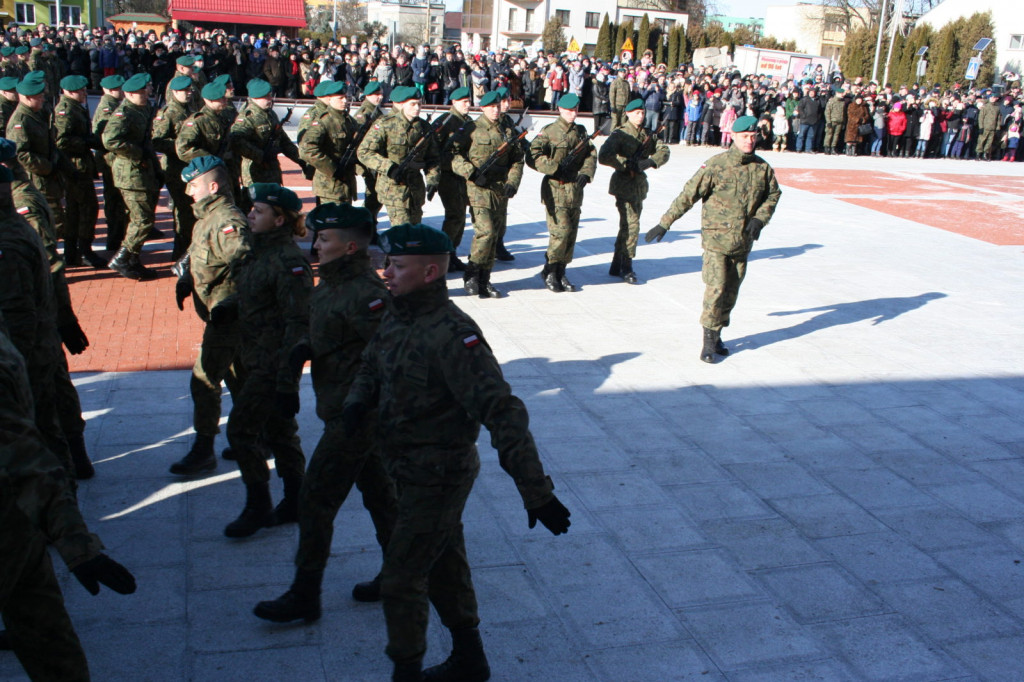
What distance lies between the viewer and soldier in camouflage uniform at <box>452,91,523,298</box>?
921cm

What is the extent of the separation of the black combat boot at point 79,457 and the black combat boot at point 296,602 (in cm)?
185

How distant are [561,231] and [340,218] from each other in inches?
229

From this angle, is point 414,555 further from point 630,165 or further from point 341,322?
point 630,165

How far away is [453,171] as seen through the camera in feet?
31.1

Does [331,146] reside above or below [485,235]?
above

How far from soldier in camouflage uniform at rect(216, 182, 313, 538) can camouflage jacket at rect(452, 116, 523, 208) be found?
468 cm

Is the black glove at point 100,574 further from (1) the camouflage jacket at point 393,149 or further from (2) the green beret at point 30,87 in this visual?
(2) the green beret at point 30,87

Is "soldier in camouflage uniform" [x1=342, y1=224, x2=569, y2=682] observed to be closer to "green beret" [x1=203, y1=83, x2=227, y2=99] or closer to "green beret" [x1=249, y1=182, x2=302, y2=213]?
"green beret" [x1=249, y1=182, x2=302, y2=213]

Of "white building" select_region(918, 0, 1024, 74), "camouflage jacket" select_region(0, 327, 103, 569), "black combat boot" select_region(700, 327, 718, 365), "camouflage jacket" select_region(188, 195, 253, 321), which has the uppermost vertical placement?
"white building" select_region(918, 0, 1024, 74)

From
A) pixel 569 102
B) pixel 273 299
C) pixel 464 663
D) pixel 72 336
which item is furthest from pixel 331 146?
pixel 464 663

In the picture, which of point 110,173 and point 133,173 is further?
point 110,173

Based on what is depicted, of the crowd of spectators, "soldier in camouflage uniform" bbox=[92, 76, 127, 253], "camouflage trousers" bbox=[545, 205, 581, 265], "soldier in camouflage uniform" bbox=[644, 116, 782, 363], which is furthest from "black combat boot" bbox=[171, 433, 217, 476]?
the crowd of spectators

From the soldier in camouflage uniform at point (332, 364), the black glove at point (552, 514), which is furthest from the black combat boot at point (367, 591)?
the black glove at point (552, 514)

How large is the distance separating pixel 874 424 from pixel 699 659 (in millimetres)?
3360
